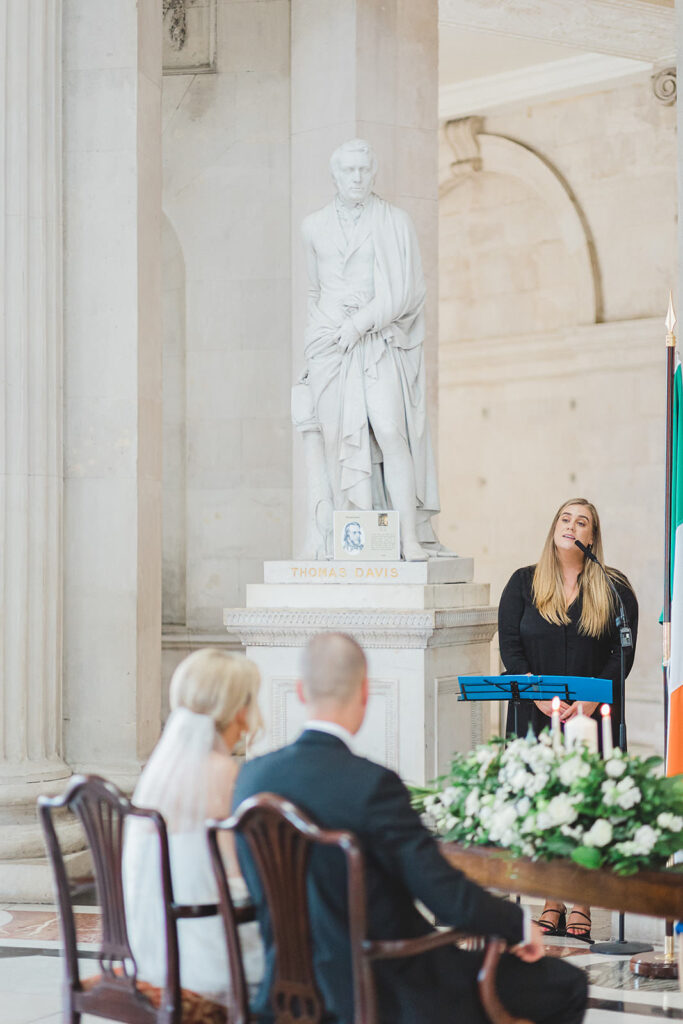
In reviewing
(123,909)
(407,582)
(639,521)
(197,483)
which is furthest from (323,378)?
(639,521)

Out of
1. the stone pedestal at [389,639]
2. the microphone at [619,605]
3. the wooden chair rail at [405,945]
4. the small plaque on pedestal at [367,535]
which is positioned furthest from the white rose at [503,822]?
the small plaque on pedestal at [367,535]

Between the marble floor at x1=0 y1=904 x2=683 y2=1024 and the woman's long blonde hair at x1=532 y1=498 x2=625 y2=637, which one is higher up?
the woman's long blonde hair at x1=532 y1=498 x2=625 y2=637

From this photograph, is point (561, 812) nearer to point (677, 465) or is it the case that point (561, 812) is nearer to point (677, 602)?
point (677, 602)

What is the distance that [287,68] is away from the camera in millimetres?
10008

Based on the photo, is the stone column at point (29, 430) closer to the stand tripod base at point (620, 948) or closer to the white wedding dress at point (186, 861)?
the stand tripod base at point (620, 948)

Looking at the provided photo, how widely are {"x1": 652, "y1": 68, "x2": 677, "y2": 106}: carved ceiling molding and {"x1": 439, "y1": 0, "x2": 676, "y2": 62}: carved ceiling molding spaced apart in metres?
0.31

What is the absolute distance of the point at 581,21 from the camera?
12664 mm

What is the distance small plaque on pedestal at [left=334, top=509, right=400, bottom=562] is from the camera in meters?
6.94

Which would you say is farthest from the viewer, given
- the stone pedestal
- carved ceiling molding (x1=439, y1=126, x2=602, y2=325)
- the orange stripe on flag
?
carved ceiling molding (x1=439, y1=126, x2=602, y2=325)

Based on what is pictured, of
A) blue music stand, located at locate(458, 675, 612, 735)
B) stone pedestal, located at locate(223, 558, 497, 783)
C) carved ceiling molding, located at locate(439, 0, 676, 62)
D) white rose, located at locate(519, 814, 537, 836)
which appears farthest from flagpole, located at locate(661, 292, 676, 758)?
carved ceiling molding, located at locate(439, 0, 676, 62)

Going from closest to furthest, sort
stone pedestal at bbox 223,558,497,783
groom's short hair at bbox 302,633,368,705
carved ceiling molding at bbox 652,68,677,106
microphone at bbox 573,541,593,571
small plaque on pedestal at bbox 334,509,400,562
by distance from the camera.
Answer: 1. groom's short hair at bbox 302,633,368,705
2. microphone at bbox 573,541,593,571
3. stone pedestal at bbox 223,558,497,783
4. small plaque on pedestal at bbox 334,509,400,562
5. carved ceiling molding at bbox 652,68,677,106

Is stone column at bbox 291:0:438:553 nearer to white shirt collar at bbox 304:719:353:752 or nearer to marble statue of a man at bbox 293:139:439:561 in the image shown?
marble statue of a man at bbox 293:139:439:561

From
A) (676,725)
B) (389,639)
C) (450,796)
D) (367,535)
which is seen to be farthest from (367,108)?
(450,796)

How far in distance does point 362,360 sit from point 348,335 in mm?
148
